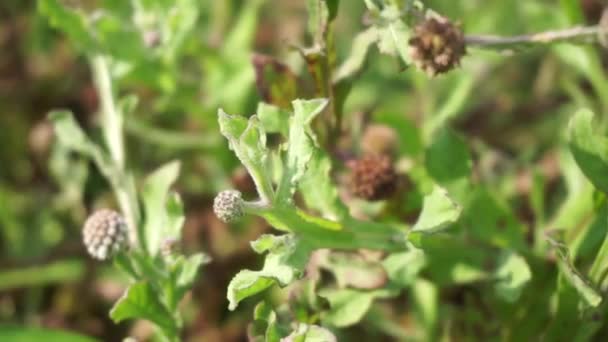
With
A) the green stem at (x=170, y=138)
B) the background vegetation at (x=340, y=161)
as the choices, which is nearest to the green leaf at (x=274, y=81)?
the background vegetation at (x=340, y=161)

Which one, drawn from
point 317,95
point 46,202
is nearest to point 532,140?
point 317,95

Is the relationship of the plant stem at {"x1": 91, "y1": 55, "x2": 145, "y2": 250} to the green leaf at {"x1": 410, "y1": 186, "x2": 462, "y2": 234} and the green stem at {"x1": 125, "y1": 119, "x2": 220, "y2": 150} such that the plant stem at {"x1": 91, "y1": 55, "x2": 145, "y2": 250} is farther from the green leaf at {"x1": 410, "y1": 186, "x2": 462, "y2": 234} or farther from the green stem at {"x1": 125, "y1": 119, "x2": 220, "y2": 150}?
the green leaf at {"x1": 410, "y1": 186, "x2": 462, "y2": 234}

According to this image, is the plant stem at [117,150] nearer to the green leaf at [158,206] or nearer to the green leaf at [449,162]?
the green leaf at [158,206]

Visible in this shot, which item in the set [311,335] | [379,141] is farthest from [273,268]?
[379,141]

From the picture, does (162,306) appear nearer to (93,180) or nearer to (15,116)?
(93,180)

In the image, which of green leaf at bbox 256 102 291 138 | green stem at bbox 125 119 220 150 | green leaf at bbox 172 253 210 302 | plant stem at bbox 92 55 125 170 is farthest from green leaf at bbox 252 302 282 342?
green stem at bbox 125 119 220 150
